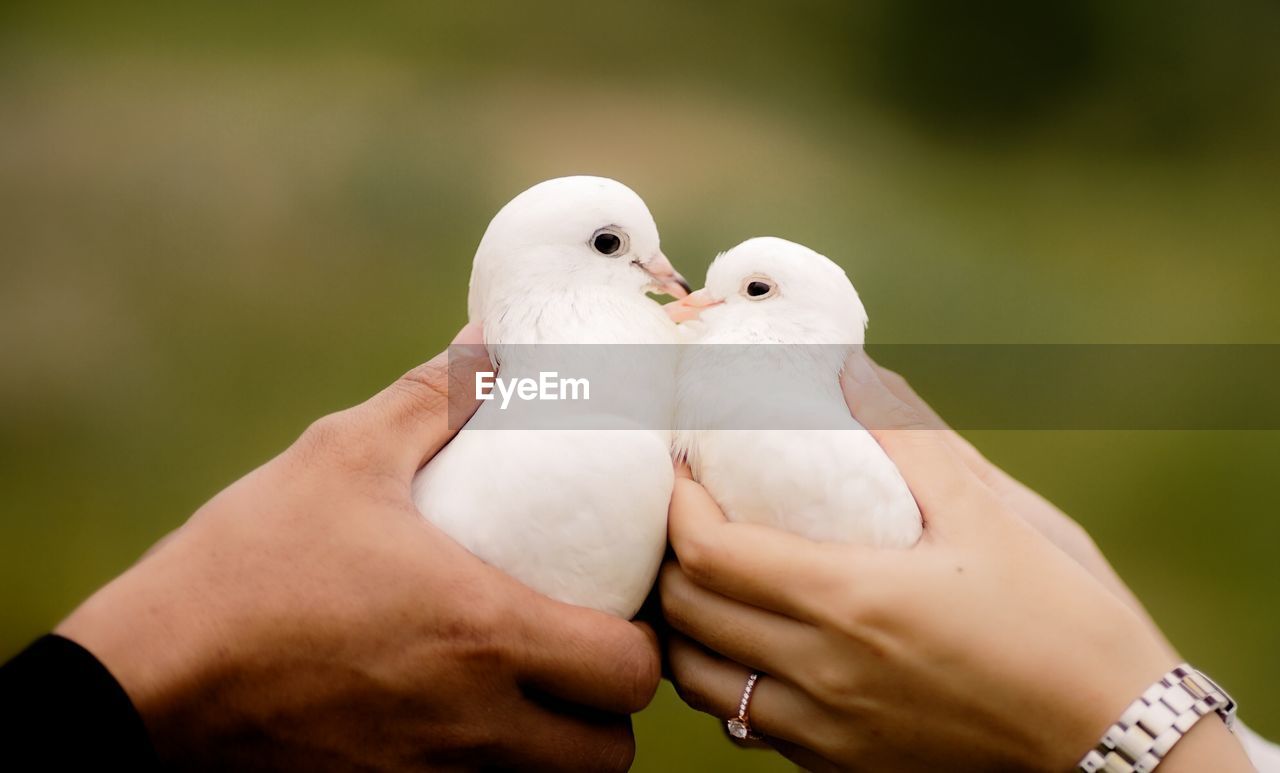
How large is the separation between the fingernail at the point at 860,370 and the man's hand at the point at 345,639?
399 mm

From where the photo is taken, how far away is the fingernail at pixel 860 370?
1051 millimetres

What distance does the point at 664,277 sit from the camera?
3.51ft

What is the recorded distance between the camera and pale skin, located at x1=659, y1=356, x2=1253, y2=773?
2.55 ft

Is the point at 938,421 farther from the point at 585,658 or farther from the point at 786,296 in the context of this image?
the point at 585,658

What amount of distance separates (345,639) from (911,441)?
61 cm

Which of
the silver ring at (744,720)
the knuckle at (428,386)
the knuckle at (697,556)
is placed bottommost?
the silver ring at (744,720)

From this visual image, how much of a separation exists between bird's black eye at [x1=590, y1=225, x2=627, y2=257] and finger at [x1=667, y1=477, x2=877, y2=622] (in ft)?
1.08

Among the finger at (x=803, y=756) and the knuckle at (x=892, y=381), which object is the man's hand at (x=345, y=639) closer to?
the finger at (x=803, y=756)

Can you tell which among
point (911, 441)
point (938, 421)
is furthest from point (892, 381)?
point (911, 441)

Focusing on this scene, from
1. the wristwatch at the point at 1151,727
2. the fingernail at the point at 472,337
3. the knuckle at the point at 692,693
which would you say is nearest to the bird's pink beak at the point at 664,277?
the fingernail at the point at 472,337

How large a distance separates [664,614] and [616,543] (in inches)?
4.7

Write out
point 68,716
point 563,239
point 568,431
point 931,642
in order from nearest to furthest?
point 68,716
point 931,642
point 568,431
point 563,239

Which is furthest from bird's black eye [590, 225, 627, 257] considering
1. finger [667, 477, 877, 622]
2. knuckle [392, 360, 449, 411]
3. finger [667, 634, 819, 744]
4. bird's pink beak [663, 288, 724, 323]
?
finger [667, 634, 819, 744]

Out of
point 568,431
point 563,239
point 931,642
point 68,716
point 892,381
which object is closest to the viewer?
point 68,716
